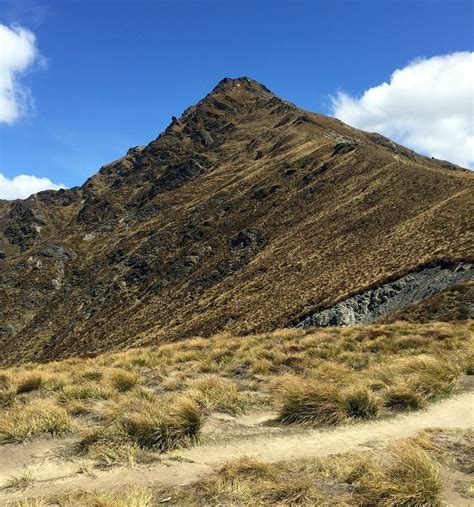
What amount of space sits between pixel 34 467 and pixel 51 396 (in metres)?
5.41

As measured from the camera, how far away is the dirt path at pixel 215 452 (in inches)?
308

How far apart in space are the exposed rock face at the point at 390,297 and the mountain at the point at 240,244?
0.20 meters

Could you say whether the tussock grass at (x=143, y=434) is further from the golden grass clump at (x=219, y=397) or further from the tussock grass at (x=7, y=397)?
the tussock grass at (x=7, y=397)

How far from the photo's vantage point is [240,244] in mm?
86188

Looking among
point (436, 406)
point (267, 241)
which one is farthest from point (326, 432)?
point (267, 241)

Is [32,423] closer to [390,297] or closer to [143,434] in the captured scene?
[143,434]

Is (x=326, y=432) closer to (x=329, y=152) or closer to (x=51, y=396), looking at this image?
(x=51, y=396)

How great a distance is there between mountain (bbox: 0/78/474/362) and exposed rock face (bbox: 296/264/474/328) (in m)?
0.20

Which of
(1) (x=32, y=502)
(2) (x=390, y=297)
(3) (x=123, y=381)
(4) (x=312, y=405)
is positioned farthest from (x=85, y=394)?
(2) (x=390, y=297)

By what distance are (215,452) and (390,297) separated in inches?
1293

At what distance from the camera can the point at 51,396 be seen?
13617mm

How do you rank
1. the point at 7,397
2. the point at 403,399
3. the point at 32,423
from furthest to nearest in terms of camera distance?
the point at 7,397
the point at 403,399
the point at 32,423

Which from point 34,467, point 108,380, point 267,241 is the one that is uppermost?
point 267,241

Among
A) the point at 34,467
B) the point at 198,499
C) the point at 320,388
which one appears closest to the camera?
the point at 198,499
